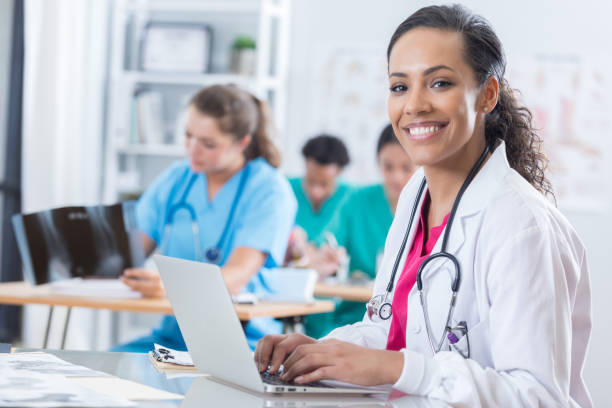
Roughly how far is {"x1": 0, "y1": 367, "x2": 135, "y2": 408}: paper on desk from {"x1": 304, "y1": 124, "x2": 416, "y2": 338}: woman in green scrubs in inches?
96.0

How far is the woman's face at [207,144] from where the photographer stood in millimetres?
2834

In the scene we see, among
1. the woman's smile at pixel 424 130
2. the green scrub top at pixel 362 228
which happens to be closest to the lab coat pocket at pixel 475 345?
the woman's smile at pixel 424 130

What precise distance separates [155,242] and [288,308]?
Answer: 65 centimetres

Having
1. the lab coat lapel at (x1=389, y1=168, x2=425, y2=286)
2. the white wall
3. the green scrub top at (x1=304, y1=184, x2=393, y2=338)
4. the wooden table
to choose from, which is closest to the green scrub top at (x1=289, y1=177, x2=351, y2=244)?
the green scrub top at (x1=304, y1=184, x2=393, y2=338)

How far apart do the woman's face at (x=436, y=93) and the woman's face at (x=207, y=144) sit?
1.48 metres

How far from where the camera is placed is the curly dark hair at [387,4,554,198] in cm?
139

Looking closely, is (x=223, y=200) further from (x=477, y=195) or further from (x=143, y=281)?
(x=477, y=195)

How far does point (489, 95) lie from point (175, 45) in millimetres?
3341

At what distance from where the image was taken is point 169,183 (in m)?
2.96

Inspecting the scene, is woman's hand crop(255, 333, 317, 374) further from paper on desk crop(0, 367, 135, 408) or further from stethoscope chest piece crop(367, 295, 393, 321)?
paper on desk crop(0, 367, 135, 408)

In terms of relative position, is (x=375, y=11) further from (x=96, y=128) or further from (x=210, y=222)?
(x=210, y=222)

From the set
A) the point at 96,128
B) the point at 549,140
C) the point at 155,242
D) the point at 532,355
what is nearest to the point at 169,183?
the point at 155,242

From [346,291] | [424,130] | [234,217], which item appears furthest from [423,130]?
[346,291]

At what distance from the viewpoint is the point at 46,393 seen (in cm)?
99
